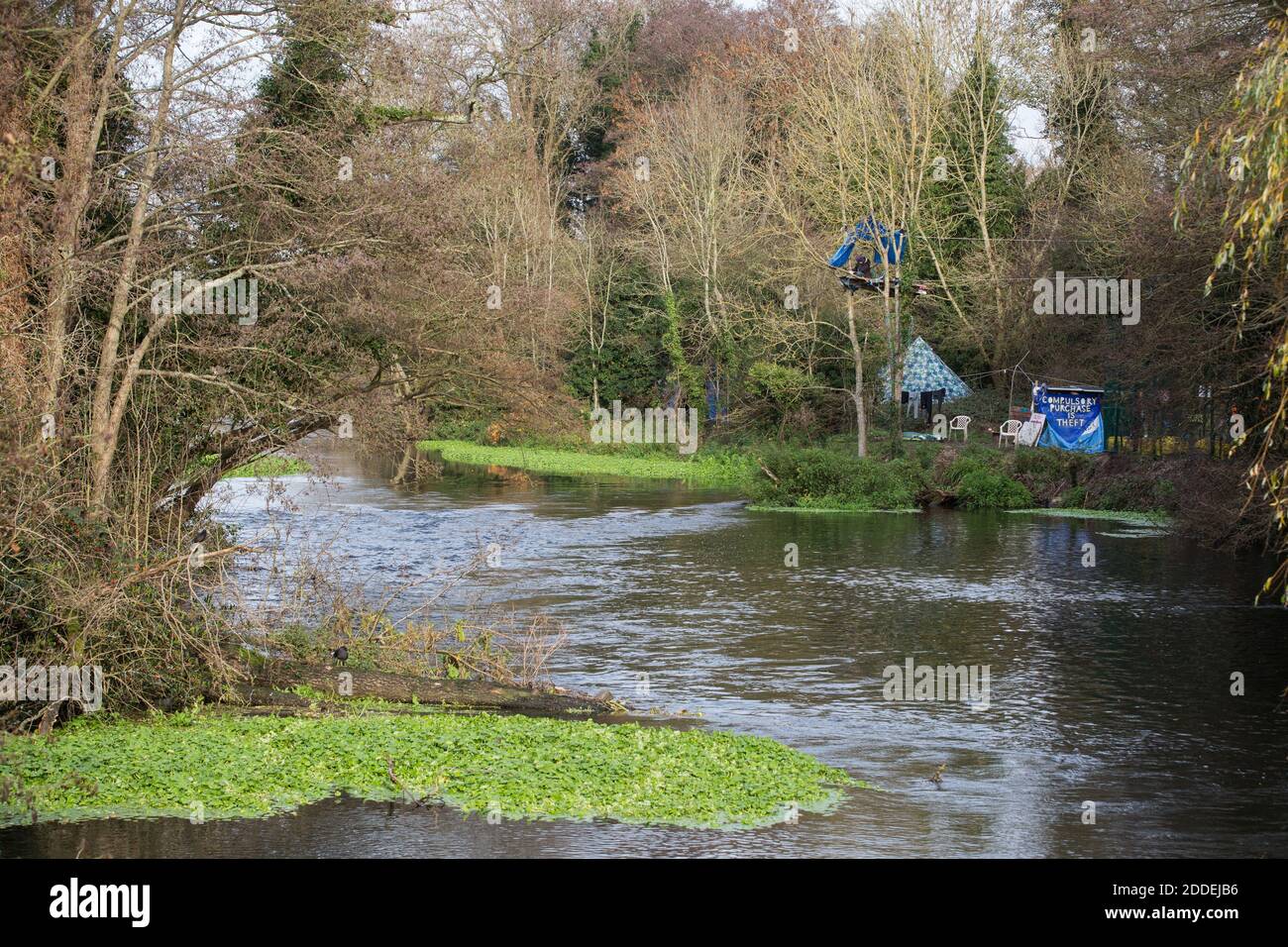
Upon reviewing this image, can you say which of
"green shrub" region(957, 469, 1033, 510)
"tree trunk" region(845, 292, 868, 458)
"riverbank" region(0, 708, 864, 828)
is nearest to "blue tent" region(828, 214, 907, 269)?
"tree trunk" region(845, 292, 868, 458)

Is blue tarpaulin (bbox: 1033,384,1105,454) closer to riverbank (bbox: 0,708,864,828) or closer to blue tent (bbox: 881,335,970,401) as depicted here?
blue tent (bbox: 881,335,970,401)

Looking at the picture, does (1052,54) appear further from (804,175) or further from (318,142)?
(318,142)

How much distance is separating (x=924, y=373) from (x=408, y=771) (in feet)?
112

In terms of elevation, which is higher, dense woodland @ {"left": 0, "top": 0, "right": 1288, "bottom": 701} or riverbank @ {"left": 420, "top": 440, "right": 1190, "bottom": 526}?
dense woodland @ {"left": 0, "top": 0, "right": 1288, "bottom": 701}

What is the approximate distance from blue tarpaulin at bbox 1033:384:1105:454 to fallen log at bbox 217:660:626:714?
27144 millimetres

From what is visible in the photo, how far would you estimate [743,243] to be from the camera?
46.7m

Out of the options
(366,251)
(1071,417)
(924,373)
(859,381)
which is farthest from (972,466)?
(366,251)

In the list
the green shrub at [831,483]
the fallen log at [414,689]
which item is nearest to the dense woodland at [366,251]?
the fallen log at [414,689]

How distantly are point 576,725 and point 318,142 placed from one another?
27.3 ft

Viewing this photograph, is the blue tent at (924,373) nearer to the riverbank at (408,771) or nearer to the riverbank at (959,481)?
the riverbank at (959,481)

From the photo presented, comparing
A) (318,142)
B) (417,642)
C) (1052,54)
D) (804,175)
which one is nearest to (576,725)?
(417,642)

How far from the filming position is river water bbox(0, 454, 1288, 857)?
32.1ft

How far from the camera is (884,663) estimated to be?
17.1 metres
